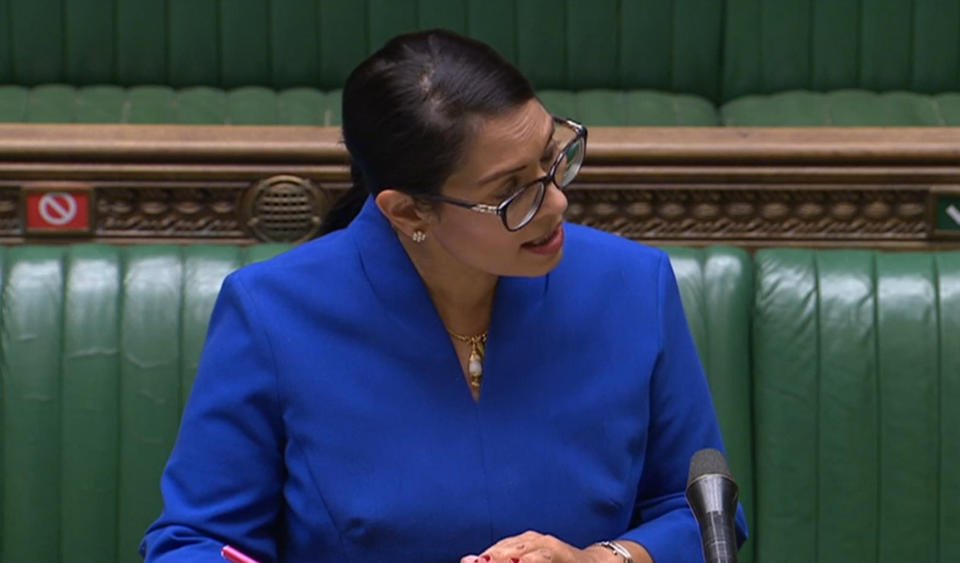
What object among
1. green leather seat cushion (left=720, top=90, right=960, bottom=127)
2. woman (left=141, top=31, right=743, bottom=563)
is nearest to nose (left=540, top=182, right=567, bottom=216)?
woman (left=141, top=31, right=743, bottom=563)

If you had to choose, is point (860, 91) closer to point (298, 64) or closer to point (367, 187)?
point (298, 64)

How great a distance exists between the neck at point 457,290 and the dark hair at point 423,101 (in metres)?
0.09

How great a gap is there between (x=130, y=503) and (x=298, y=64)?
121 centimetres

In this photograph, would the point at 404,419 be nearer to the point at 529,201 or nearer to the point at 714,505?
the point at 529,201

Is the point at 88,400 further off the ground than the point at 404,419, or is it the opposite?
the point at 404,419

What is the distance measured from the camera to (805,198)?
6.64ft

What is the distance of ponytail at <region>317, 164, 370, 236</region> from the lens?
4.74 feet

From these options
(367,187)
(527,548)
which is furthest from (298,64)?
(527,548)

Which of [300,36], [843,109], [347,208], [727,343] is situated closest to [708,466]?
[347,208]

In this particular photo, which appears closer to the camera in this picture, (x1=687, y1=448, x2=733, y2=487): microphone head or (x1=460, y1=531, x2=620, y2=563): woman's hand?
(x1=687, y1=448, x2=733, y2=487): microphone head

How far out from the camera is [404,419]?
1.30 metres

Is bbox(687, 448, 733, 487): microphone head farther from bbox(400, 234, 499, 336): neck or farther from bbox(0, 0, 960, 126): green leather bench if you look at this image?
bbox(0, 0, 960, 126): green leather bench

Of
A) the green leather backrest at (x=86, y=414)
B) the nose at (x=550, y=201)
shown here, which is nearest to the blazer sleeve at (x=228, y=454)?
the nose at (x=550, y=201)

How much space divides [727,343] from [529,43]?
3.61ft
